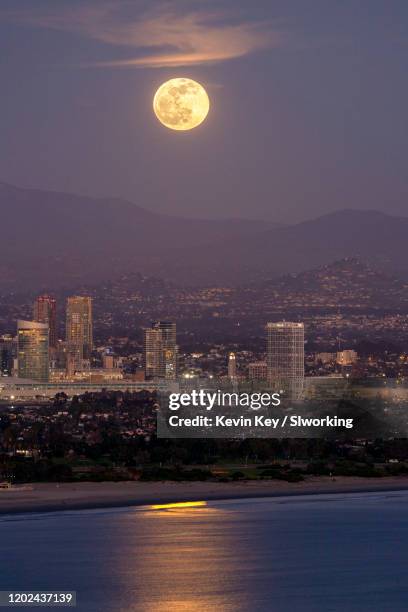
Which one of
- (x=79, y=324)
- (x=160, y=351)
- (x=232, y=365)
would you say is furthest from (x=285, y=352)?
(x=79, y=324)

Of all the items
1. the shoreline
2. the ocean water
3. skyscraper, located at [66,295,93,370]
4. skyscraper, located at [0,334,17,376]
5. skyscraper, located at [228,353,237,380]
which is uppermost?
skyscraper, located at [66,295,93,370]

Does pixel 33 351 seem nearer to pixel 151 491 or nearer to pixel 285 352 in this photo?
pixel 285 352

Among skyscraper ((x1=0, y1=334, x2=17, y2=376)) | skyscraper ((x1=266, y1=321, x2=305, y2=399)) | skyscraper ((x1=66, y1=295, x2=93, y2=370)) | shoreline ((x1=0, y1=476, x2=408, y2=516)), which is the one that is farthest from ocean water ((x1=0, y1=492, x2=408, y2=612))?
skyscraper ((x1=66, y1=295, x2=93, y2=370))

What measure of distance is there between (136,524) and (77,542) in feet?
9.23

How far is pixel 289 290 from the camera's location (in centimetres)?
14912

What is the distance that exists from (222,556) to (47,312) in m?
104

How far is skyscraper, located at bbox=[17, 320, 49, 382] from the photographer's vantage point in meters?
123

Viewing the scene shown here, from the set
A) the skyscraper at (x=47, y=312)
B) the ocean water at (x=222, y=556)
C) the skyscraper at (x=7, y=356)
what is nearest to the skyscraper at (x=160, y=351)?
the skyscraper at (x=7, y=356)

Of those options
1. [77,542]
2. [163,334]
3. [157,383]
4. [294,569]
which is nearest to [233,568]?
[294,569]

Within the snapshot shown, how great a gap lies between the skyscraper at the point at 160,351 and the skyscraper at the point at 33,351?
7381mm

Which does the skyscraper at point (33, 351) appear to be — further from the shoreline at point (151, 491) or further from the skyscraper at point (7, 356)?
the shoreline at point (151, 491)

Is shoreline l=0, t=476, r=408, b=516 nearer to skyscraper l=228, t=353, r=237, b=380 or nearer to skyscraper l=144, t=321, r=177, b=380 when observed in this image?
skyscraper l=228, t=353, r=237, b=380

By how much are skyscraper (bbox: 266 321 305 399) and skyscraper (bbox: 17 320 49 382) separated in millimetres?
17839

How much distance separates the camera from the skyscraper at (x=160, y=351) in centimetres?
11744
